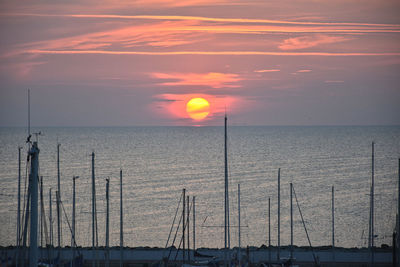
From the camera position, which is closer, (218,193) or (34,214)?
(34,214)

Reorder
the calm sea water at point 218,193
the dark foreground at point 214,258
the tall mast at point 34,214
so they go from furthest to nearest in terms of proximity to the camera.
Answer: the calm sea water at point 218,193
the dark foreground at point 214,258
the tall mast at point 34,214

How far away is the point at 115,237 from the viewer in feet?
173

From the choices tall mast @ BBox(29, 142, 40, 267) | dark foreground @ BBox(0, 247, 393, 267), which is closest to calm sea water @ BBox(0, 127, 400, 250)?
dark foreground @ BBox(0, 247, 393, 267)

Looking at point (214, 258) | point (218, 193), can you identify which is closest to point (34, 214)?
point (214, 258)

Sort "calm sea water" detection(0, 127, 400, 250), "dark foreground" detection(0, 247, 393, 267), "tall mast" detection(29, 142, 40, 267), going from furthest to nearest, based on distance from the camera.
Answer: "calm sea water" detection(0, 127, 400, 250)
"dark foreground" detection(0, 247, 393, 267)
"tall mast" detection(29, 142, 40, 267)

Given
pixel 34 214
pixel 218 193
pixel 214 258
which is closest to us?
pixel 34 214

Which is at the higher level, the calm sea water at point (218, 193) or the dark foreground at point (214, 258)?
the calm sea water at point (218, 193)

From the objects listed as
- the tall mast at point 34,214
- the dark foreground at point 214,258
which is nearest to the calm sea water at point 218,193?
the dark foreground at point 214,258

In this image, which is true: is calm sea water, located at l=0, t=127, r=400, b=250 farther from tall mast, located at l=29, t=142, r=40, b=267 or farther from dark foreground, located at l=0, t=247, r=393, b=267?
tall mast, located at l=29, t=142, r=40, b=267

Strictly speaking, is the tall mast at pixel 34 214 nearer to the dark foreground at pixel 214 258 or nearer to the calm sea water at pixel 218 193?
the dark foreground at pixel 214 258

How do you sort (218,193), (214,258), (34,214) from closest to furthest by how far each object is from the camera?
1. (34,214)
2. (214,258)
3. (218,193)

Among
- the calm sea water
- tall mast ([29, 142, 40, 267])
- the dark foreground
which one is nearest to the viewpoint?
tall mast ([29, 142, 40, 267])

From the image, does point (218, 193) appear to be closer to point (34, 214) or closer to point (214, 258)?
point (214, 258)

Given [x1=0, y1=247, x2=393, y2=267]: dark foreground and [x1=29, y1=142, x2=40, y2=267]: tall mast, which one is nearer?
[x1=29, y1=142, x2=40, y2=267]: tall mast
